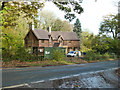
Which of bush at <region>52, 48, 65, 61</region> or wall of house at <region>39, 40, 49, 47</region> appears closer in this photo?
bush at <region>52, 48, 65, 61</region>

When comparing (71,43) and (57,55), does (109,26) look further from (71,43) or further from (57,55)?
(57,55)

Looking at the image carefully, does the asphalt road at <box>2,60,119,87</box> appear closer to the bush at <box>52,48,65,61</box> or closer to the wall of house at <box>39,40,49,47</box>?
the bush at <box>52,48,65,61</box>

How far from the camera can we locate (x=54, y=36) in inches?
1821

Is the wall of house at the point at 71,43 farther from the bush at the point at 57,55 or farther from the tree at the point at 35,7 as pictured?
the tree at the point at 35,7

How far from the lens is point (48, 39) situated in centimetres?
4412

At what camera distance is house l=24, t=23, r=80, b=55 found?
140 ft

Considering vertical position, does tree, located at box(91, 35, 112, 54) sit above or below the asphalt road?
above

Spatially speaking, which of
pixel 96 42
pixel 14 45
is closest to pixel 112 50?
pixel 96 42

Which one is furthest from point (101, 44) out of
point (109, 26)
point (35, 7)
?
point (35, 7)

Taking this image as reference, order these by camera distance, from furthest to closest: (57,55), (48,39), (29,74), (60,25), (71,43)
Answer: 1. (60,25)
2. (71,43)
3. (48,39)
4. (57,55)
5. (29,74)

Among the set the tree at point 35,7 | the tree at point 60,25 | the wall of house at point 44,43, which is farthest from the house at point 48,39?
the tree at point 35,7

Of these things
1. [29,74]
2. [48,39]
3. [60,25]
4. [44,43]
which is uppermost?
[60,25]

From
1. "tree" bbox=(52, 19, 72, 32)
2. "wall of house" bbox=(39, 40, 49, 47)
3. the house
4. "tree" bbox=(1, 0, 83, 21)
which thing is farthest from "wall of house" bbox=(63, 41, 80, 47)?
"tree" bbox=(1, 0, 83, 21)

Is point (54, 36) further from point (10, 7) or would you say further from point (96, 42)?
point (10, 7)
